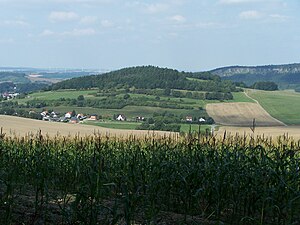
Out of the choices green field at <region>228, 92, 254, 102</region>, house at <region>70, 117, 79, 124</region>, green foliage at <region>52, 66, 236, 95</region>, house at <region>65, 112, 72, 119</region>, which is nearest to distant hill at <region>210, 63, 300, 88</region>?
green foliage at <region>52, 66, 236, 95</region>

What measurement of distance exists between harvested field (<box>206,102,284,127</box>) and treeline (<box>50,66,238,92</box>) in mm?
12978

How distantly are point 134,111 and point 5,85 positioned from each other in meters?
65.0

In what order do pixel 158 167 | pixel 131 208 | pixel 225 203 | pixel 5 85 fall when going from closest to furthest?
pixel 131 208
pixel 225 203
pixel 158 167
pixel 5 85

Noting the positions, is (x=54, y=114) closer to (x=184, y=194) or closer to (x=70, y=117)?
(x=70, y=117)

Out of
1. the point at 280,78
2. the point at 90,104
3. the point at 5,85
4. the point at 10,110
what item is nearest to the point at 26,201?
the point at 10,110

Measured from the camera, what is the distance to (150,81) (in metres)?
90.5

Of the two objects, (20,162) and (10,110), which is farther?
(10,110)

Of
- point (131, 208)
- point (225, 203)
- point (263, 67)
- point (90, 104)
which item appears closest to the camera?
point (131, 208)

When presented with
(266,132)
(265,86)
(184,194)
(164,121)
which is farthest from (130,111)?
(184,194)

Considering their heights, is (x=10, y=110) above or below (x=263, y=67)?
below

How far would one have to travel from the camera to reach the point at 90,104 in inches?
2844

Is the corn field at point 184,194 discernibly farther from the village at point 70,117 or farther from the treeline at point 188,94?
the treeline at point 188,94

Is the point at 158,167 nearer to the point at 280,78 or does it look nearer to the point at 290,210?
the point at 290,210

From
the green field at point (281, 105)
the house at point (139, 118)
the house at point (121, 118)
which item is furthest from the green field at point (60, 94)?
the green field at point (281, 105)
